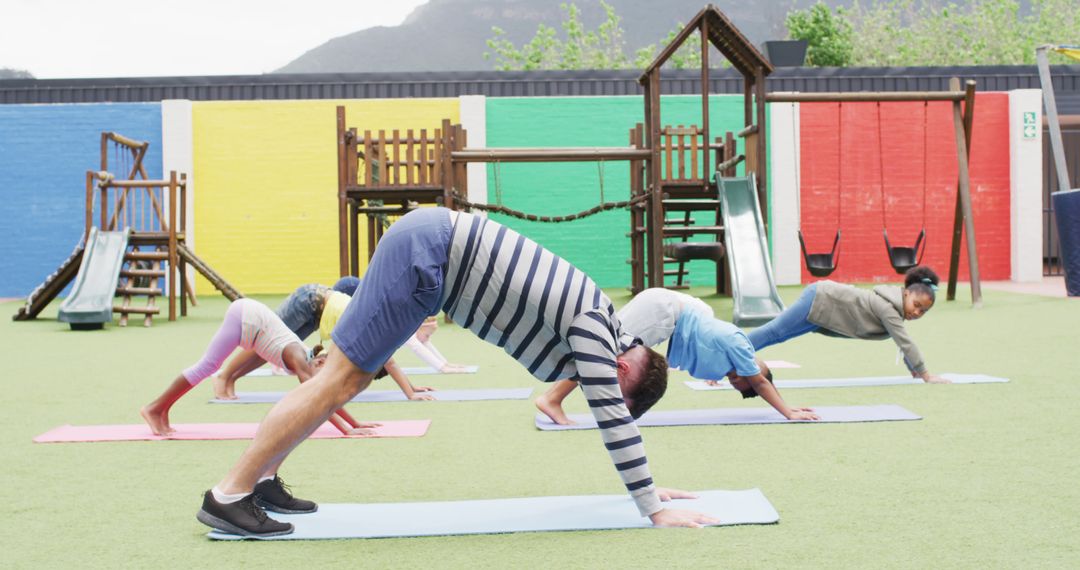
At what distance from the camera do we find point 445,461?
4508 millimetres

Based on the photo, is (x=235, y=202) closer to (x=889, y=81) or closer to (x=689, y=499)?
(x=889, y=81)

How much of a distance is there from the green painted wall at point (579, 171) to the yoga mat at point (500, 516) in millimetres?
14604

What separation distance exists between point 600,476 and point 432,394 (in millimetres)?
2460

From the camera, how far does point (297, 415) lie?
3.17 meters

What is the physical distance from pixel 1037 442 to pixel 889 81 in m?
16.1

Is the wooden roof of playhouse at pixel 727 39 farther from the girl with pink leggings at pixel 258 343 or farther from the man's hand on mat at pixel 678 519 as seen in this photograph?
the man's hand on mat at pixel 678 519

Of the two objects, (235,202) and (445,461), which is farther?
(235,202)

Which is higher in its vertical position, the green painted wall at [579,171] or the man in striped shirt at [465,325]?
the green painted wall at [579,171]

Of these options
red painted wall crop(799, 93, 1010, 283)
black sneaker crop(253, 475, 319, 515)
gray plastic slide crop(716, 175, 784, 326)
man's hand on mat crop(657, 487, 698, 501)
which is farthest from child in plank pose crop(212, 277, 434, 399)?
red painted wall crop(799, 93, 1010, 283)

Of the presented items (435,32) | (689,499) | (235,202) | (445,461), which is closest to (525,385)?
(445,461)

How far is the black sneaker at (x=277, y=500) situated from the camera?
355cm

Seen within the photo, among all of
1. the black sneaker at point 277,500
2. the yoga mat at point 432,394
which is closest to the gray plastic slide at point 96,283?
the yoga mat at point 432,394

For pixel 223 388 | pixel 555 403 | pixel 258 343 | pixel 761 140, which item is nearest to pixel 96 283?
pixel 223 388

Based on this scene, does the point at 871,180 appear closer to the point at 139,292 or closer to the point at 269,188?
the point at 269,188
